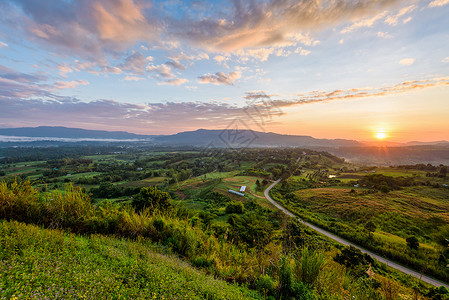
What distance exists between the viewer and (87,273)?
316 cm

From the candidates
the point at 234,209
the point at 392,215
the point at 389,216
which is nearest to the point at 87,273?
the point at 234,209

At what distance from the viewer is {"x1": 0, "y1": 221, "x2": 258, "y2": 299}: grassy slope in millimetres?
2660

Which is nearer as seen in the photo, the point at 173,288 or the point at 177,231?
the point at 173,288

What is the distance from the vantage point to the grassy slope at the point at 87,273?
8.73ft

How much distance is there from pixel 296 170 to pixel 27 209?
300ft

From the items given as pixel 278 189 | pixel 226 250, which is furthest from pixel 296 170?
pixel 226 250

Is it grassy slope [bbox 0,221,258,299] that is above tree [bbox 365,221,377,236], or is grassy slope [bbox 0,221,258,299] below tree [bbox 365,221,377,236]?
above

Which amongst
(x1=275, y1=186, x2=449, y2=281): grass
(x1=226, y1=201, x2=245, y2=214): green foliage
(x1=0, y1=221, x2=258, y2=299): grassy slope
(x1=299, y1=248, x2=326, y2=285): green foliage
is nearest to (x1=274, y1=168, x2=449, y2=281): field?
(x1=275, y1=186, x2=449, y2=281): grass

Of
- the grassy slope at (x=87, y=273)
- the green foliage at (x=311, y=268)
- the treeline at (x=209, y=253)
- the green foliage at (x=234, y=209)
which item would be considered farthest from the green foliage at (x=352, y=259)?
the green foliage at (x=234, y=209)

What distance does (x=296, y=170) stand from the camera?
279ft

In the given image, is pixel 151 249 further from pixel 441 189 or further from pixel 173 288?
pixel 441 189

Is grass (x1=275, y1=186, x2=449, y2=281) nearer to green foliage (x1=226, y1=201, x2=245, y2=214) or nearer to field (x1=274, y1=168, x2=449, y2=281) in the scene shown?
field (x1=274, y1=168, x2=449, y2=281)

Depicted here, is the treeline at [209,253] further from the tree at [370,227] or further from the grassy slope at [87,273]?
the tree at [370,227]

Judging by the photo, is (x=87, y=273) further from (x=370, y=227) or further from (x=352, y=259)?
(x=370, y=227)
